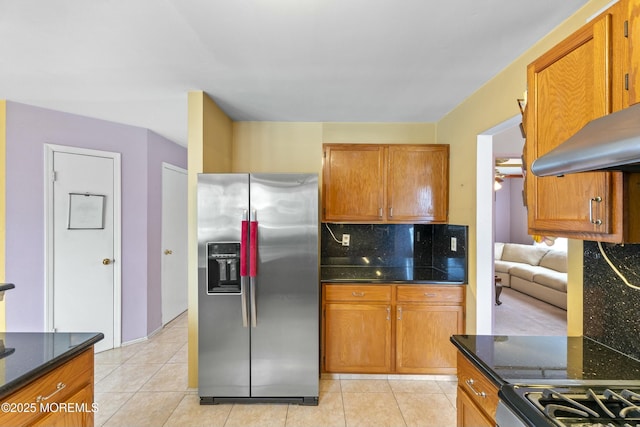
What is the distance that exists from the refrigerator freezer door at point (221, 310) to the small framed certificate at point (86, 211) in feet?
5.32

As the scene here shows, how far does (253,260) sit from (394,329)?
1.37 m

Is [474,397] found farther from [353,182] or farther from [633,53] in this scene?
[353,182]

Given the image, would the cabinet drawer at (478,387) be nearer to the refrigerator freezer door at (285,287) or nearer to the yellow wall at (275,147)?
the refrigerator freezer door at (285,287)

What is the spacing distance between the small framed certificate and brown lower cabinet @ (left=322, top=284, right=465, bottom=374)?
2.49 metres

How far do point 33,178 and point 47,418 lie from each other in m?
2.47

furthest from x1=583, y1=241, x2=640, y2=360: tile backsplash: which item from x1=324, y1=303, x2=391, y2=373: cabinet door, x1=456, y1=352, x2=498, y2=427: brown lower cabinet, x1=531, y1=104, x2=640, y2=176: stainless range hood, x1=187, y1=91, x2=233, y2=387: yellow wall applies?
x1=187, y1=91, x2=233, y2=387: yellow wall

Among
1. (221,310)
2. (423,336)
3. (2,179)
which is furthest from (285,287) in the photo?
(2,179)

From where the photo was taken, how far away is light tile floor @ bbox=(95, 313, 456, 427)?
81.0 inches

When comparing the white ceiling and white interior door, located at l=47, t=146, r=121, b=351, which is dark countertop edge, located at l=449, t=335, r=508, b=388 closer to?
the white ceiling

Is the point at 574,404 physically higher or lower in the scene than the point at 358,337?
higher

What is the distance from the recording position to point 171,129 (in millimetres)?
3340

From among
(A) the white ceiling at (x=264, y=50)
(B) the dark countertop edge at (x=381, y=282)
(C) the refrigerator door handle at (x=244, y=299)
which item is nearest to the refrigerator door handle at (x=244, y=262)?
(C) the refrigerator door handle at (x=244, y=299)

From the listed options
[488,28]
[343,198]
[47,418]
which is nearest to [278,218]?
[343,198]

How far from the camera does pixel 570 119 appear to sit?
3.61ft
